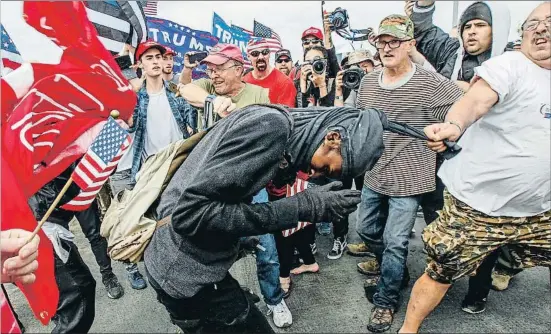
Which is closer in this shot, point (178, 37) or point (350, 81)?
point (350, 81)

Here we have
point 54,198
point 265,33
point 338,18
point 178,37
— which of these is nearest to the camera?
point 54,198

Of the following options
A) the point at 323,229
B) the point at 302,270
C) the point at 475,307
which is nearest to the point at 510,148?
the point at 475,307

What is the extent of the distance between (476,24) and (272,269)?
2.09 meters

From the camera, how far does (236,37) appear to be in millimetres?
6977

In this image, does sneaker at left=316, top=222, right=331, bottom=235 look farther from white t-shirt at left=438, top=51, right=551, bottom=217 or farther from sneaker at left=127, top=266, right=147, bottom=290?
white t-shirt at left=438, top=51, right=551, bottom=217

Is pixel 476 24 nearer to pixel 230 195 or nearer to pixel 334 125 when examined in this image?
pixel 334 125

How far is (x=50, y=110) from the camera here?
1957 mm

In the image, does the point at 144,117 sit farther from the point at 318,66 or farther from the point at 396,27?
the point at 396,27

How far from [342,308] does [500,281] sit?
117 centimetres

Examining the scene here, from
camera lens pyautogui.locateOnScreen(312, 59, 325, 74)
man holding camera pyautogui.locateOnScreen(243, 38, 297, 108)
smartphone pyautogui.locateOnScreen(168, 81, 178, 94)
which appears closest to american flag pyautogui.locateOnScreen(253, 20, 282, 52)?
man holding camera pyautogui.locateOnScreen(243, 38, 297, 108)

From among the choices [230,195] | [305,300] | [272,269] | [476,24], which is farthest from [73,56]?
[476,24]

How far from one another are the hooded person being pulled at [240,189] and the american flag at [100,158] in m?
0.65

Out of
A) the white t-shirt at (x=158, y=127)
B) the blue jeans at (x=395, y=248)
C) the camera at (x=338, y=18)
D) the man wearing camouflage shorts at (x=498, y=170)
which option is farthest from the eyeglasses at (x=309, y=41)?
the man wearing camouflage shorts at (x=498, y=170)

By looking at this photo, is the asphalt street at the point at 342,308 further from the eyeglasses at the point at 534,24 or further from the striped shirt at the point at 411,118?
the eyeglasses at the point at 534,24
